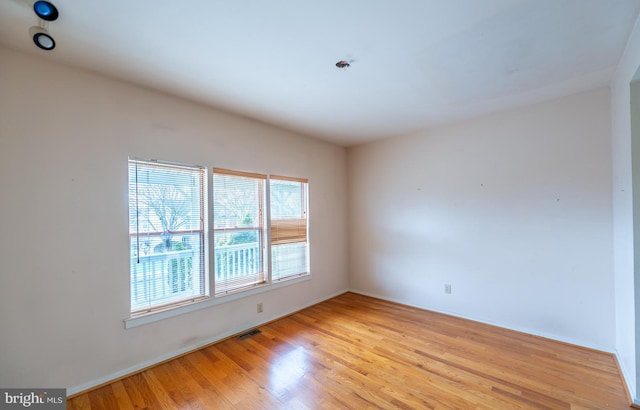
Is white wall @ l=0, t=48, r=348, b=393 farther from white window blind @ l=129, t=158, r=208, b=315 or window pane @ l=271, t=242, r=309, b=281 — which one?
window pane @ l=271, t=242, r=309, b=281

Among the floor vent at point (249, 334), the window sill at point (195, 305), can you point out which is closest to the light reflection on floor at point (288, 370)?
the floor vent at point (249, 334)

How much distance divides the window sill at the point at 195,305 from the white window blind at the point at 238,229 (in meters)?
0.07

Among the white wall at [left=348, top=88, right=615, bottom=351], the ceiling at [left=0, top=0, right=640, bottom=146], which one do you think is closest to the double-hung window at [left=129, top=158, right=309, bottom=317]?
the ceiling at [left=0, top=0, right=640, bottom=146]

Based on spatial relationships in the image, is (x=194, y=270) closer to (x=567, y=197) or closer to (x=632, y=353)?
(x=632, y=353)

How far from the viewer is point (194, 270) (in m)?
2.80

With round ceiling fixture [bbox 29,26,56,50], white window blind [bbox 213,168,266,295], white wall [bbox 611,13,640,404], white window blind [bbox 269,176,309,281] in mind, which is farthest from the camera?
white window blind [bbox 269,176,309,281]

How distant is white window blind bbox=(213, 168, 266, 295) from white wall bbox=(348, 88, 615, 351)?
204 cm

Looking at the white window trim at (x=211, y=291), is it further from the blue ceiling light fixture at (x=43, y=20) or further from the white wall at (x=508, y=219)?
the white wall at (x=508, y=219)

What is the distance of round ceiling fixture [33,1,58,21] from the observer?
146cm

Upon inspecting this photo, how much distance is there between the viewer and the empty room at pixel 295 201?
1804 mm

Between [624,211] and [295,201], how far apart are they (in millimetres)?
3389

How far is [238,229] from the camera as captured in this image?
3160mm

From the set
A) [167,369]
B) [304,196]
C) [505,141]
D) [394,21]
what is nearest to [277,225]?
[304,196]

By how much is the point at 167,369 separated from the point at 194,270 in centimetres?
91
